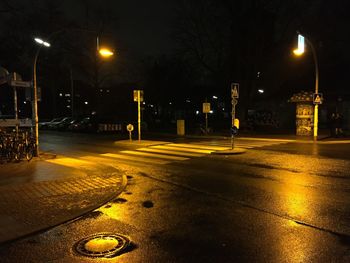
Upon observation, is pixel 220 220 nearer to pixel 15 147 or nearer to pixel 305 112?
pixel 15 147

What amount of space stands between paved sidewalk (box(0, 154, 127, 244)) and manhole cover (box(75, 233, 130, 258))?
1.06 meters

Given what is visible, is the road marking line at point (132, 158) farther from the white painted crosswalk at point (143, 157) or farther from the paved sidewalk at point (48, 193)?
the paved sidewalk at point (48, 193)

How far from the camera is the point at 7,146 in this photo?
1305 centimetres

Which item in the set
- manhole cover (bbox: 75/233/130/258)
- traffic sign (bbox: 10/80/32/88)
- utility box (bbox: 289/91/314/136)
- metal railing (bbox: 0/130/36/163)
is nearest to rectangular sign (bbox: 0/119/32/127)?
metal railing (bbox: 0/130/36/163)

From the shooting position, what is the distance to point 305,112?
78.5 ft

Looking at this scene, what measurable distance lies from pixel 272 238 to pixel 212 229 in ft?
3.30

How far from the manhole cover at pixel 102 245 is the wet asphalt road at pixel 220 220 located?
0.12 meters

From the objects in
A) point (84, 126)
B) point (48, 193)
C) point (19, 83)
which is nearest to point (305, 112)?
point (19, 83)

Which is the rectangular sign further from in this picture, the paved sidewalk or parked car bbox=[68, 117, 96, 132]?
parked car bbox=[68, 117, 96, 132]

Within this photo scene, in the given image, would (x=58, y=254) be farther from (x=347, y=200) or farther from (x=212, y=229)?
(x=347, y=200)

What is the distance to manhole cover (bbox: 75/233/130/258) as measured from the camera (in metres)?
5.00

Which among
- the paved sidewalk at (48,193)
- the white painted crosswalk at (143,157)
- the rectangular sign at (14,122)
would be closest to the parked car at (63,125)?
the white painted crosswalk at (143,157)

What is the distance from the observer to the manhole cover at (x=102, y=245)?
500 centimetres

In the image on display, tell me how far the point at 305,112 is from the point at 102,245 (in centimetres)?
2140
